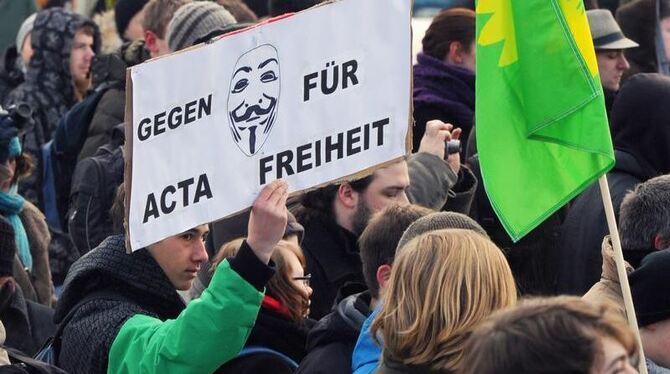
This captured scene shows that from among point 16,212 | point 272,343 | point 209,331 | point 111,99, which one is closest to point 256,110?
point 209,331

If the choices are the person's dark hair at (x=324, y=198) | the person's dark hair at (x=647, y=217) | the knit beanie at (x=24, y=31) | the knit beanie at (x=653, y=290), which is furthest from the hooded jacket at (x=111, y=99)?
the knit beanie at (x=653, y=290)

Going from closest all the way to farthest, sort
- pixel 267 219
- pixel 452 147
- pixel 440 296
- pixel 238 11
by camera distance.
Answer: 1. pixel 440 296
2. pixel 267 219
3. pixel 452 147
4. pixel 238 11

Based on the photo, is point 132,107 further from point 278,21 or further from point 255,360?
point 255,360

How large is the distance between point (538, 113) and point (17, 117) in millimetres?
3436


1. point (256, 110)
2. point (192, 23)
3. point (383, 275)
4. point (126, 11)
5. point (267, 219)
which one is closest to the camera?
point (267, 219)

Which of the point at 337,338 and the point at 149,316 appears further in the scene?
the point at 149,316

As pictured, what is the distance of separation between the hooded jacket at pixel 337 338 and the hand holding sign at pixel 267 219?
0.37m

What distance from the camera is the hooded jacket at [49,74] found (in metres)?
9.66

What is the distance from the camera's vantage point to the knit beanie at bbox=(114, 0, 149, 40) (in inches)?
394

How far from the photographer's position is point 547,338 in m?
3.31

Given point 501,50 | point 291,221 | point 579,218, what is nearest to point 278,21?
point 501,50

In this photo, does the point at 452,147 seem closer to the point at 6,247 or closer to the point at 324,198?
the point at 324,198

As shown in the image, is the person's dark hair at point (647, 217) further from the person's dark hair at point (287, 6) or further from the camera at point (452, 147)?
the person's dark hair at point (287, 6)

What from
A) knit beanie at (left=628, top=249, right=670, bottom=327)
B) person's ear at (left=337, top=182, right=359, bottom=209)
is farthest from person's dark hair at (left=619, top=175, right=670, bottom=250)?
person's ear at (left=337, top=182, right=359, bottom=209)
